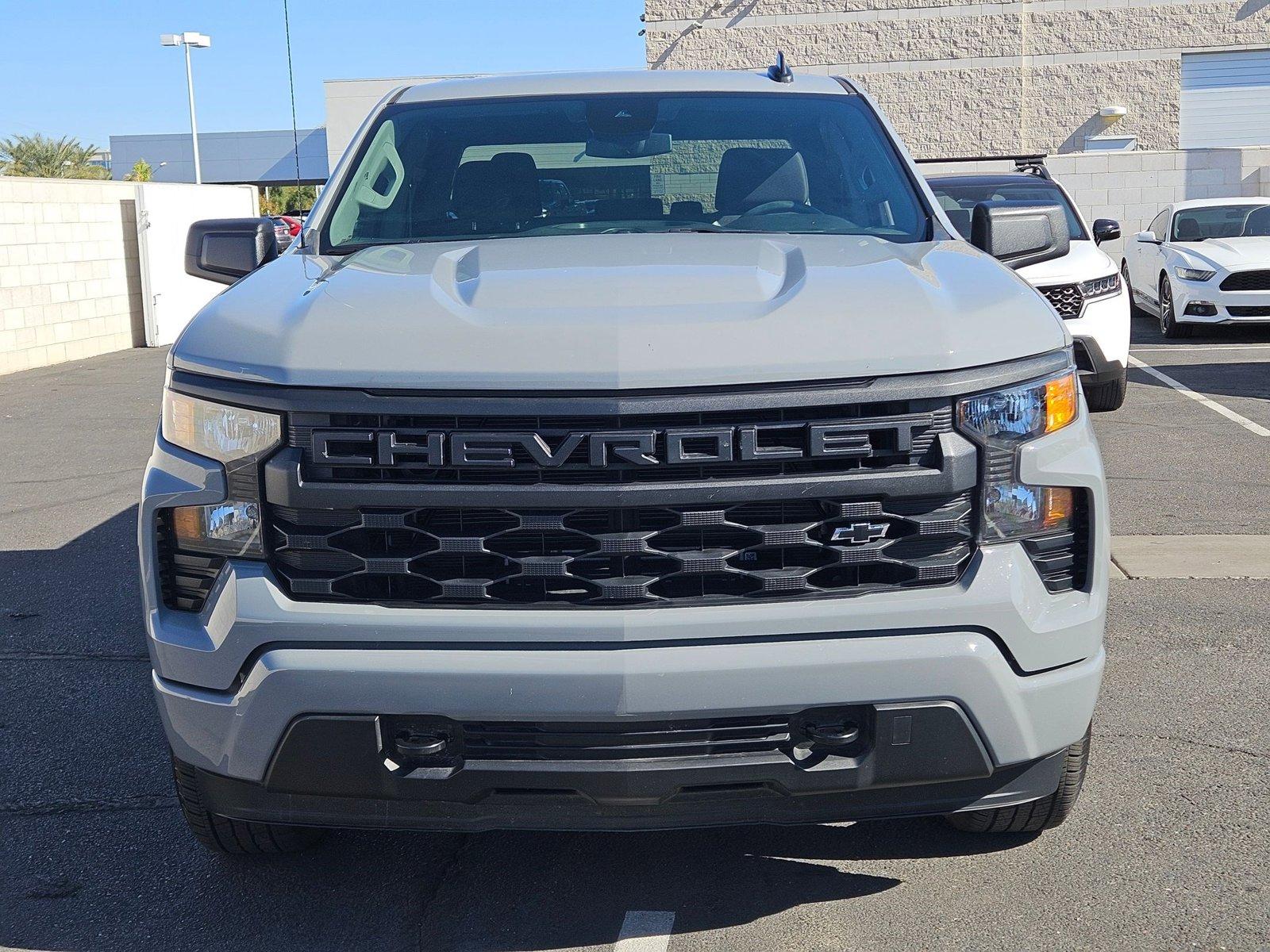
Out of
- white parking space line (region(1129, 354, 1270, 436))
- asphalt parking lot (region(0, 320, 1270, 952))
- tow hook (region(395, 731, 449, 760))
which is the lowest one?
asphalt parking lot (region(0, 320, 1270, 952))

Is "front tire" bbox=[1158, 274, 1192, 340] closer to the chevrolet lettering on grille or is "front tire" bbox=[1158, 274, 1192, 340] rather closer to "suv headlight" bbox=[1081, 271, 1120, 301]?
"suv headlight" bbox=[1081, 271, 1120, 301]

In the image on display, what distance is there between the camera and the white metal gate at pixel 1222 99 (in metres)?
30.1

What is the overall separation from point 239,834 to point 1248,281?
13075mm

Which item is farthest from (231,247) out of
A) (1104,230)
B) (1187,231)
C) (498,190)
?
(1187,231)

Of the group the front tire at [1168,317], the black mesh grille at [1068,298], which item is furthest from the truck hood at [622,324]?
the front tire at [1168,317]

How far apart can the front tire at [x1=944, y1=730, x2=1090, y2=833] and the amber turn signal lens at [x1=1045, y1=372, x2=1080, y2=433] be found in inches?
27.5

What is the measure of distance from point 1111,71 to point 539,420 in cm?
3071

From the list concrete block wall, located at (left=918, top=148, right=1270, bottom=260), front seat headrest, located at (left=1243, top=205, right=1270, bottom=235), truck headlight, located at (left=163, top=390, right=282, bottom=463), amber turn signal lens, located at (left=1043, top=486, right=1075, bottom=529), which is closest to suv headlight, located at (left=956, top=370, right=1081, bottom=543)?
amber turn signal lens, located at (left=1043, top=486, right=1075, bottom=529)

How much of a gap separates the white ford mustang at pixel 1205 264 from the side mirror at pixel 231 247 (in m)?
12.1

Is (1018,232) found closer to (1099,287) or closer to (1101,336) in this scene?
(1101,336)

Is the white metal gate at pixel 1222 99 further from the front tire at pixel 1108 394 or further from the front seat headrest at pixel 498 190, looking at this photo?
the front seat headrest at pixel 498 190

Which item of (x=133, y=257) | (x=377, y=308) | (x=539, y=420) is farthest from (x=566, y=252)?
(x=133, y=257)

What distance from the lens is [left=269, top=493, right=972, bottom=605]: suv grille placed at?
259cm

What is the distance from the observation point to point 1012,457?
266 centimetres
